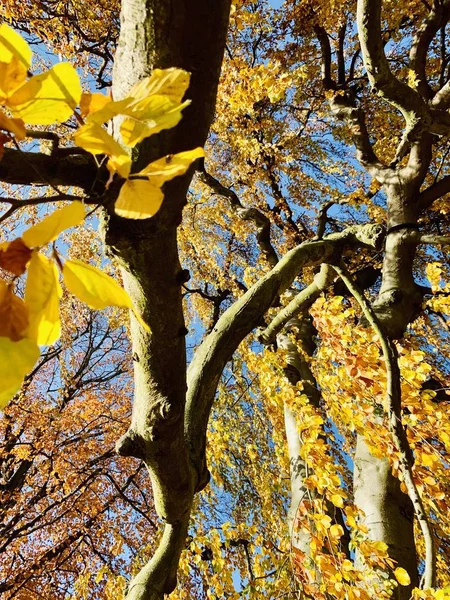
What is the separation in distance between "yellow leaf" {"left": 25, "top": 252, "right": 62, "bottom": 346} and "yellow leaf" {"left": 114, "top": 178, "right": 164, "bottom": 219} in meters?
0.07

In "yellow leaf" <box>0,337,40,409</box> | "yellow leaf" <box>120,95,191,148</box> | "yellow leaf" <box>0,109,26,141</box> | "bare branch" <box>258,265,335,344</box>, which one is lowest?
"yellow leaf" <box>0,337,40,409</box>

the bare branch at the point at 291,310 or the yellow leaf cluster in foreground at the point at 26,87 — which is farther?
the bare branch at the point at 291,310

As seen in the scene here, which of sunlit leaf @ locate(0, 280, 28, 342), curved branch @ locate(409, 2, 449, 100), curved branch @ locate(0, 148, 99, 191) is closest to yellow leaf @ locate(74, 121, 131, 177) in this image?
sunlit leaf @ locate(0, 280, 28, 342)

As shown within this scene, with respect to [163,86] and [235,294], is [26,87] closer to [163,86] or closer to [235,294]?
[163,86]

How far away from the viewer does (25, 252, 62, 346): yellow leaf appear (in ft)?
0.85

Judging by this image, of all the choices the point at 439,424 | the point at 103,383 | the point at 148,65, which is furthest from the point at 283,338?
the point at 103,383

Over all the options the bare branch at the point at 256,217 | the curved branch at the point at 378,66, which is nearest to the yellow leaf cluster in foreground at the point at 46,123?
the curved branch at the point at 378,66

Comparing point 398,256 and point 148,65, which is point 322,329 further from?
point 148,65

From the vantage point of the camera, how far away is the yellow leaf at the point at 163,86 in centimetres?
27

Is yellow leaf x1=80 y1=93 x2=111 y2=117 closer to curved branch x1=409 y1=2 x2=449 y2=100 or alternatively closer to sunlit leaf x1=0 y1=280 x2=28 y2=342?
sunlit leaf x1=0 y1=280 x2=28 y2=342

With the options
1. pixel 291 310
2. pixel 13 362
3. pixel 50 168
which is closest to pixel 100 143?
pixel 13 362

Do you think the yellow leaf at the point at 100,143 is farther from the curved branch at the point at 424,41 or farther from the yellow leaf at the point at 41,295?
the curved branch at the point at 424,41

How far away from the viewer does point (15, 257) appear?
259mm

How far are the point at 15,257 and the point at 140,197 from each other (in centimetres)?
10
